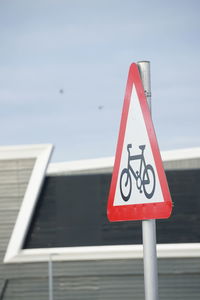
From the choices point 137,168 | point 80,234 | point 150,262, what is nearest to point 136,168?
point 137,168

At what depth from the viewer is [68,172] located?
65.5 feet

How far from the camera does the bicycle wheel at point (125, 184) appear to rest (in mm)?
3463

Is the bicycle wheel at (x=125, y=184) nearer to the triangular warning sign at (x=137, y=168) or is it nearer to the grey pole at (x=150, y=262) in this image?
the triangular warning sign at (x=137, y=168)

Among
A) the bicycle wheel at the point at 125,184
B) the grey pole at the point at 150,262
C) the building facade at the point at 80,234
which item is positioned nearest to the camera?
the grey pole at the point at 150,262

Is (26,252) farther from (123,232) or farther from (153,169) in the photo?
(153,169)

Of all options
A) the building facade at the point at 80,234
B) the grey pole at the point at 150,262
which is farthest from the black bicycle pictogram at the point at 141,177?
the building facade at the point at 80,234

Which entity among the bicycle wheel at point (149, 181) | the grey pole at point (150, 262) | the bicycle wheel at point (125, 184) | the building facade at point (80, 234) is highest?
the building facade at point (80, 234)

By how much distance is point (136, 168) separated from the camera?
11.2ft

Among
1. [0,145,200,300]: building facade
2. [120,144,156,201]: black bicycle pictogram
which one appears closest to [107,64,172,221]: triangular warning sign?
[120,144,156,201]: black bicycle pictogram

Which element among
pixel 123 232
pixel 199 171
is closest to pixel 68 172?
pixel 123 232

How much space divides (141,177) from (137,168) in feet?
0.17

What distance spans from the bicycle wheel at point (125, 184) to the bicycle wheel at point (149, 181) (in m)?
0.10

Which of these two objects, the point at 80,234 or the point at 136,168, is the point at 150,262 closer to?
the point at 136,168

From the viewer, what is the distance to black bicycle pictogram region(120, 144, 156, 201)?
11.0ft
